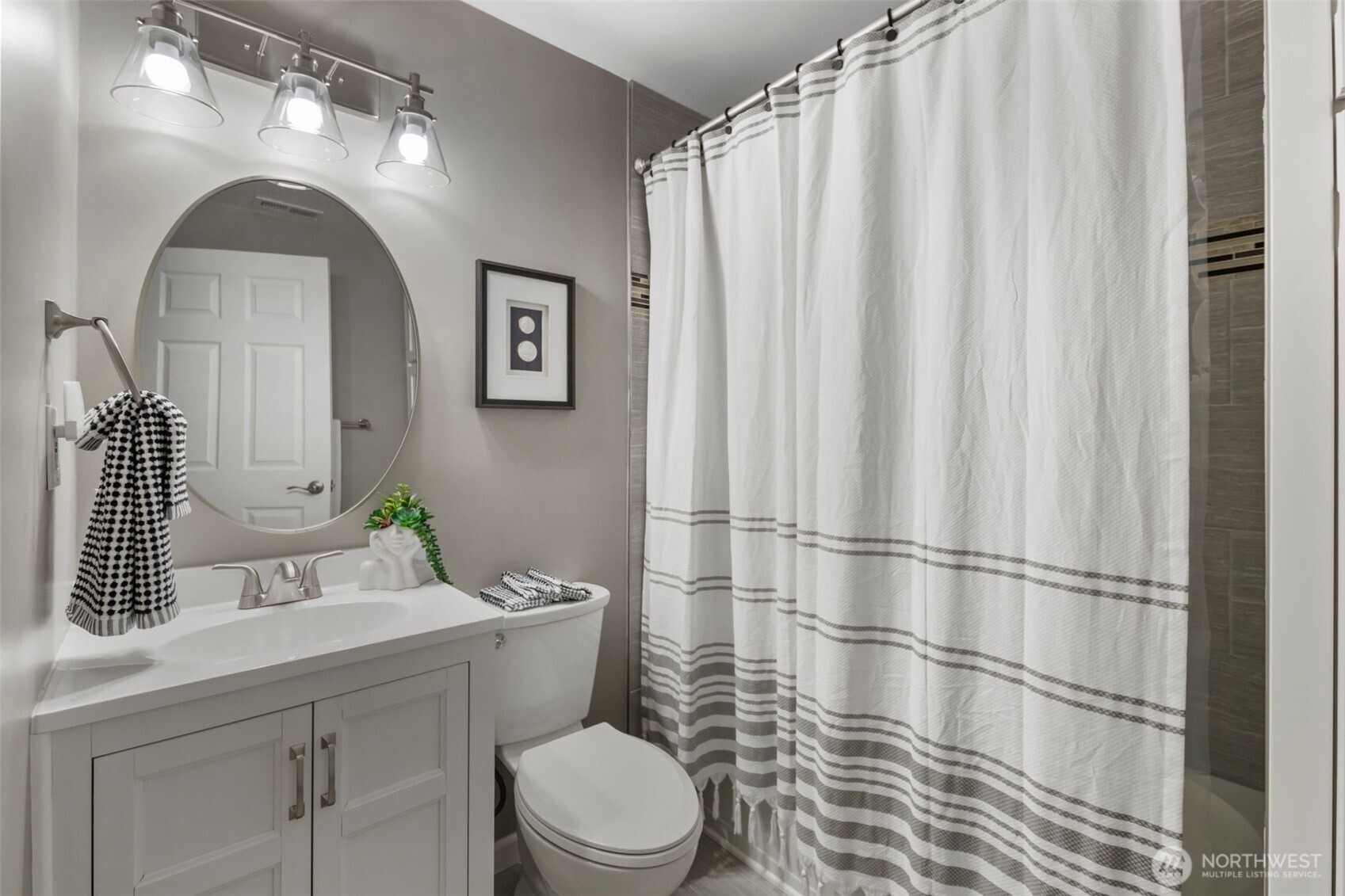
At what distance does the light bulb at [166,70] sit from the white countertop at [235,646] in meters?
1.00

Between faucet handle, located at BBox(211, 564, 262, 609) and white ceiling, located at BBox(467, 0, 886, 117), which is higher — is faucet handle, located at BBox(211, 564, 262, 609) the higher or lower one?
the lower one

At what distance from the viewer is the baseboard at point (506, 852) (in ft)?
5.89

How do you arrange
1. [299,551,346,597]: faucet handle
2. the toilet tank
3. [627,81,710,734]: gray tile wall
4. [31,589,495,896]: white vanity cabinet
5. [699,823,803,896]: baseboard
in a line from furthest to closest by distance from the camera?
[627,81,710,734]: gray tile wall < [699,823,803,896]: baseboard < the toilet tank < [299,551,346,597]: faucet handle < [31,589,495,896]: white vanity cabinet

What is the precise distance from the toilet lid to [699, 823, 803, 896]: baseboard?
504mm

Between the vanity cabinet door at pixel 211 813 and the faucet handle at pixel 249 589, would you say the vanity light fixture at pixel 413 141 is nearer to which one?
the faucet handle at pixel 249 589

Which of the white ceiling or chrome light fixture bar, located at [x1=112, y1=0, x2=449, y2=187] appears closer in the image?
chrome light fixture bar, located at [x1=112, y1=0, x2=449, y2=187]

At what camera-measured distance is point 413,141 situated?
154 centimetres

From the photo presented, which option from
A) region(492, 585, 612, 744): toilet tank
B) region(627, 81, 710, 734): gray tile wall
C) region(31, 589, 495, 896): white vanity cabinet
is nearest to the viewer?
region(31, 589, 495, 896): white vanity cabinet

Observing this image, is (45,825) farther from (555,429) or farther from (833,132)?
(833,132)

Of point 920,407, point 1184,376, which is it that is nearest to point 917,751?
point 920,407

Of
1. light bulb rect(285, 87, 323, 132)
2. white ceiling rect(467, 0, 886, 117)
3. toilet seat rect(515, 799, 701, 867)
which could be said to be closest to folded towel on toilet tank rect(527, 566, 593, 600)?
toilet seat rect(515, 799, 701, 867)

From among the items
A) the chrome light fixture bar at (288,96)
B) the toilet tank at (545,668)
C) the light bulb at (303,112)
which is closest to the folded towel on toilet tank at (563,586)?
the toilet tank at (545,668)

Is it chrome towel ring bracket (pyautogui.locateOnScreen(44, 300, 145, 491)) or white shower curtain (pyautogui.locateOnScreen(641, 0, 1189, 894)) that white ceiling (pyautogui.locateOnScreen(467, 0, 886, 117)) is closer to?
white shower curtain (pyautogui.locateOnScreen(641, 0, 1189, 894))

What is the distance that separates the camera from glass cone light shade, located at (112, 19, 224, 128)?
120 centimetres
